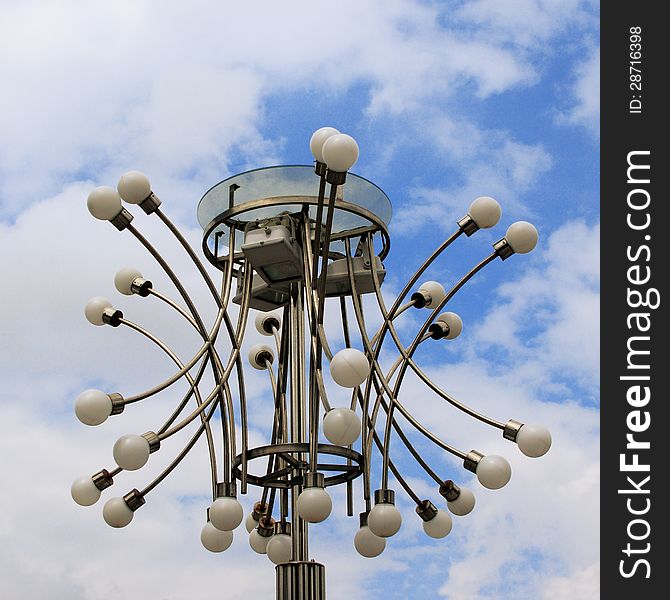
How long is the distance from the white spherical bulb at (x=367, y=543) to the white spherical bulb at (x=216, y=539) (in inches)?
Answer: 18.4

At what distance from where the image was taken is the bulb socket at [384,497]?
3.83 m

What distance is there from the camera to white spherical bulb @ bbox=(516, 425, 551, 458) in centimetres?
372

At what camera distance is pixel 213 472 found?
12.6 ft

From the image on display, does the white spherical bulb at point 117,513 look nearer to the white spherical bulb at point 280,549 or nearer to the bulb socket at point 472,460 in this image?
the white spherical bulb at point 280,549

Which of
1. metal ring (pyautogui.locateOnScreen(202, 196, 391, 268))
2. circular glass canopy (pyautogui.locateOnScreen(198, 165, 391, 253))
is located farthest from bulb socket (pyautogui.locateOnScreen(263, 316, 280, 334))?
circular glass canopy (pyautogui.locateOnScreen(198, 165, 391, 253))

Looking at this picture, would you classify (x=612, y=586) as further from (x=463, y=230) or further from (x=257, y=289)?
(x=257, y=289)

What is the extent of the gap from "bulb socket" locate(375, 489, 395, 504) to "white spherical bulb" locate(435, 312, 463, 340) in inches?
34.0

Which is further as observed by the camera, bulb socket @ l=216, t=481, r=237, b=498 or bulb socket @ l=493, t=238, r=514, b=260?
bulb socket @ l=493, t=238, r=514, b=260

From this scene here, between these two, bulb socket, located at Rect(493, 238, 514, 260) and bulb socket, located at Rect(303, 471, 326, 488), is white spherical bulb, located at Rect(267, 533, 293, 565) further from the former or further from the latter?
bulb socket, located at Rect(493, 238, 514, 260)

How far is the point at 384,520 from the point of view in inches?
147

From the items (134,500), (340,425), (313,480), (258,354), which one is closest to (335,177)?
(340,425)

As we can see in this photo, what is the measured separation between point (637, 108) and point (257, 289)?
1622 millimetres

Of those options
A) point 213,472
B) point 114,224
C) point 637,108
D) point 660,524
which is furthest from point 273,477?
point 637,108

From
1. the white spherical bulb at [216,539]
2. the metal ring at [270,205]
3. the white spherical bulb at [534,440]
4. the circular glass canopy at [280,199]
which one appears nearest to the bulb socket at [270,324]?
the metal ring at [270,205]
